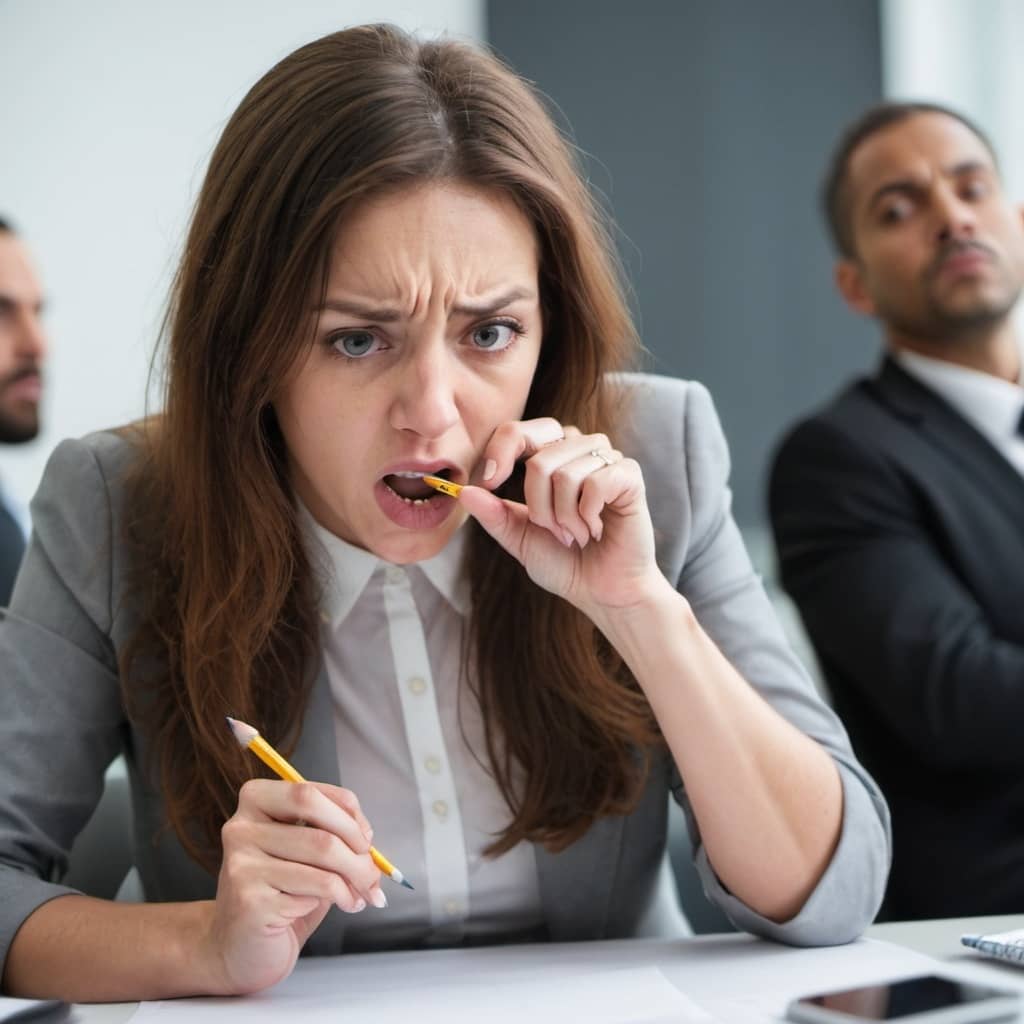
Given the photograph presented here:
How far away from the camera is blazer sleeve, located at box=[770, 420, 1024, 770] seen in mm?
1861

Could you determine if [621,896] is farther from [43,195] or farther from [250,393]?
[43,195]

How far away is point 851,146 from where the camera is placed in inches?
98.6

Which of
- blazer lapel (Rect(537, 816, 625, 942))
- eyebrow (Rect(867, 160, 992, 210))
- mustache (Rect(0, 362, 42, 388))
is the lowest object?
blazer lapel (Rect(537, 816, 625, 942))

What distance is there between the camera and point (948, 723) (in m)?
1.87

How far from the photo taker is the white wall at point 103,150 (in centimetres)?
315

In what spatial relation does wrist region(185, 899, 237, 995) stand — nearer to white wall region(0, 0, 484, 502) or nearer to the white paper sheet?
the white paper sheet

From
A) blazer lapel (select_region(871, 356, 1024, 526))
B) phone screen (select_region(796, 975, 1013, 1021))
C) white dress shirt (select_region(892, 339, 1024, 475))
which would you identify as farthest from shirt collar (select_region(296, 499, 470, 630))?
white dress shirt (select_region(892, 339, 1024, 475))

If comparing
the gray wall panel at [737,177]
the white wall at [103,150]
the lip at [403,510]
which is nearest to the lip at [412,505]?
the lip at [403,510]

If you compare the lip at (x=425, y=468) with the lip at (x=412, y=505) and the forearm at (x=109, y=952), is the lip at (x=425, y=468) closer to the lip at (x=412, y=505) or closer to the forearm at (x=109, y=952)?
the lip at (x=412, y=505)

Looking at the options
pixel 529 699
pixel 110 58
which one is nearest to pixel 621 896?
pixel 529 699

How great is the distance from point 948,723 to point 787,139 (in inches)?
94.9

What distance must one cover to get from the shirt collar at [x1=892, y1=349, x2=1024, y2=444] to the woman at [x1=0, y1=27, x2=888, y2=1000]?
916 millimetres

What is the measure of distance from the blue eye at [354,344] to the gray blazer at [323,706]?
333 millimetres

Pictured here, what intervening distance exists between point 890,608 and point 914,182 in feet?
2.88
